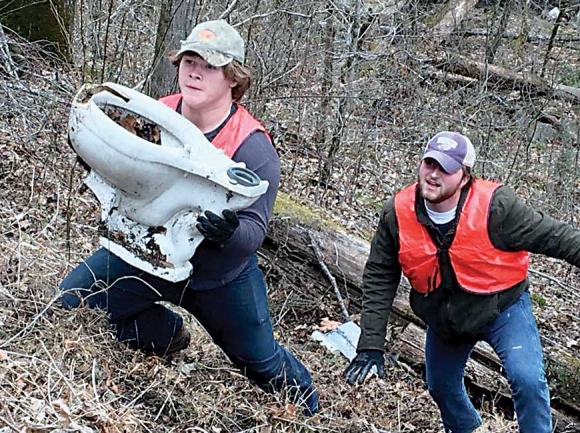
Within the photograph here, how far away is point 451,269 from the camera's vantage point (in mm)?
3852

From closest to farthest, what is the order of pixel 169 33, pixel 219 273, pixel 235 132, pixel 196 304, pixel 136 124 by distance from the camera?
pixel 136 124 < pixel 235 132 < pixel 219 273 < pixel 196 304 < pixel 169 33

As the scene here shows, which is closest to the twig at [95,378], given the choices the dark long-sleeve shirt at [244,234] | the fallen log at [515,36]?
the dark long-sleeve shirt at [244,234]

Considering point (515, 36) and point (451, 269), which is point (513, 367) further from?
point (515, 36)

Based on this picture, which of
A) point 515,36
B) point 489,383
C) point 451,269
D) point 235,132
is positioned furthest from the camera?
point 515,36

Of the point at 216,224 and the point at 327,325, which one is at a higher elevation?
the point at 216,224

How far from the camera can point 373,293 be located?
4.05m

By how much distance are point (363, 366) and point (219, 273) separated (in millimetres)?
933

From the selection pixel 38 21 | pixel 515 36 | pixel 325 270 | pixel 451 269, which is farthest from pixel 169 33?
pixel 515 36

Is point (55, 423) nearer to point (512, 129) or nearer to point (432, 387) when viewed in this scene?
point (432, 387)

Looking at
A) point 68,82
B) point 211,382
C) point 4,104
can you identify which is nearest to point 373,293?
point 211,382

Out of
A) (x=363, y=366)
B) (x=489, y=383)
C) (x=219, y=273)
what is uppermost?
(x=219, y=273)

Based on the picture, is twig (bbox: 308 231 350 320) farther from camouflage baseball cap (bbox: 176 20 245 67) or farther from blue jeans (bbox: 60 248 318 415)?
camouflage baseball cap (bbox: 176 20 245 67)

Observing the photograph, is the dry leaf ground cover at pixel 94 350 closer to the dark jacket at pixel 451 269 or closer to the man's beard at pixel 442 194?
the dark jacket at pixel 451 269

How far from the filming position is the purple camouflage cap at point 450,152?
3703 millimetres
